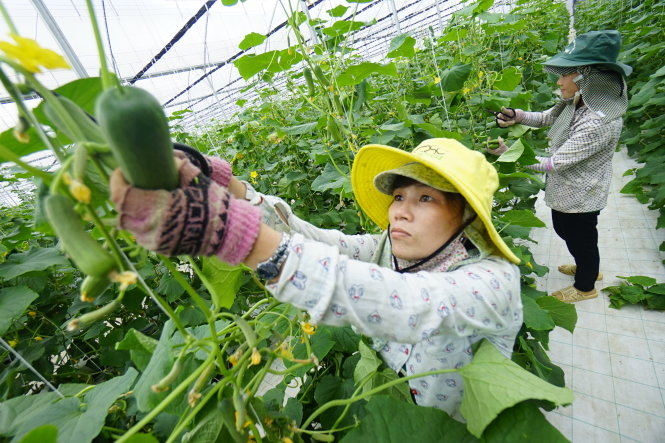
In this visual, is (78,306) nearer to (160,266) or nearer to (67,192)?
(160,266)

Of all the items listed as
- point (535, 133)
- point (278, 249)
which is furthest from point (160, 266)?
point (535, 133)

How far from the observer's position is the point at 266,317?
1.03m

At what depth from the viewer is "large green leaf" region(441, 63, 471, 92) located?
1.42 metres

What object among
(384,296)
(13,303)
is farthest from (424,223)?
(13,303)

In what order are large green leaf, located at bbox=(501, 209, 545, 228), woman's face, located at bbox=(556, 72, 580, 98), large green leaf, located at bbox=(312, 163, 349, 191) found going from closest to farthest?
large green leaf, located at bbox=(501, 209, 545, 228) < large green leaf, located at bbox=(312, 163, 349, 191) < woman's face, located at bbox=(556, 72, 580, 98)

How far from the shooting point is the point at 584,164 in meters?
1.97

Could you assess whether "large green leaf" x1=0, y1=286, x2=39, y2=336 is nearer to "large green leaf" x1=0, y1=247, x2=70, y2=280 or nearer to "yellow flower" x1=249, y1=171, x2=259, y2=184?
"large green leaf" x1=0, y1=247, x2=70, y2=280

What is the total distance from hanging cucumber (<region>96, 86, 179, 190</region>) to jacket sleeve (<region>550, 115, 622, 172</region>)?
2190mm

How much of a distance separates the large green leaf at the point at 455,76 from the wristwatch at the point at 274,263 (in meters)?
1.26

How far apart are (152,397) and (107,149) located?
1.54ft

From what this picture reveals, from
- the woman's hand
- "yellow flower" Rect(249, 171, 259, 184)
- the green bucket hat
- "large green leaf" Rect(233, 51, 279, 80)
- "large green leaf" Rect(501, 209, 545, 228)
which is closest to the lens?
"large green leaf" Rect(501, 209, 545, 228)

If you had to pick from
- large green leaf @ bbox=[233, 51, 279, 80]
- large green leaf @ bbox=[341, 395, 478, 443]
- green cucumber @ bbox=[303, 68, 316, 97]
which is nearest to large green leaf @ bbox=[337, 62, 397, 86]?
green cucumber @ bbox=[303, 68, 316, 97]

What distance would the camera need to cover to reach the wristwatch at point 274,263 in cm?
53

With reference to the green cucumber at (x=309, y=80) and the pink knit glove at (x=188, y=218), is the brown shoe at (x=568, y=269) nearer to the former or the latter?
the green cucumber at (x=309, y=80)
